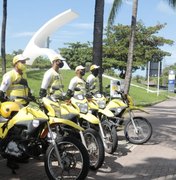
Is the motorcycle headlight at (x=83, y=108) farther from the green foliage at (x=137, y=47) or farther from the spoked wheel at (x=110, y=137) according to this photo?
the green foliage at (x=137, y=47)

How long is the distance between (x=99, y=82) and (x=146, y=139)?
5.20 meters

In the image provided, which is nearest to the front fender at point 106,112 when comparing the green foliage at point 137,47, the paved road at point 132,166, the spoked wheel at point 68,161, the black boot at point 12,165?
the paved road at point 132,166

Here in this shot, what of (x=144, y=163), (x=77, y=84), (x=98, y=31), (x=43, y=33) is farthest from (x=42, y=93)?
(x=43, y=33)

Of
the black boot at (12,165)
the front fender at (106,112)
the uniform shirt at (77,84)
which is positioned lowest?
the black boot at (12,165)

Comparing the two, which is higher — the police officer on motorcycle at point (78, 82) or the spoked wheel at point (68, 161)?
the police officer on motorcycle at point (78, 82)

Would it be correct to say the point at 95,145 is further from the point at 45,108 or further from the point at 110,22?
the point at 110,22

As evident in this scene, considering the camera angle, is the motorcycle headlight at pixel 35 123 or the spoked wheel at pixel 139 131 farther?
the spoked wheel at pixel 139 131

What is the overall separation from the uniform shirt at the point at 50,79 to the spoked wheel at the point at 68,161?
226 cm

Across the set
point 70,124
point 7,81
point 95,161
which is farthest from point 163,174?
point 7,81

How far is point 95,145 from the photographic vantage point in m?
6.96

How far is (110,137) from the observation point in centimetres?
841

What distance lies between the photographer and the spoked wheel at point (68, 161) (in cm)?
583

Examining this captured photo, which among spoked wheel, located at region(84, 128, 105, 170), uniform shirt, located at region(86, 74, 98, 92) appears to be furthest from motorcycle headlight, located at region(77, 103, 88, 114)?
uniform shirt, located at region(86, 74, 98, 92)

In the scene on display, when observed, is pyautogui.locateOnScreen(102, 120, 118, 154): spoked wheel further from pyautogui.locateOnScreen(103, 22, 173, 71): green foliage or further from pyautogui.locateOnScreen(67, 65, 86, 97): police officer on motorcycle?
pyautogui.locateOnScreen(103, 22, 173, 71): green foliage
